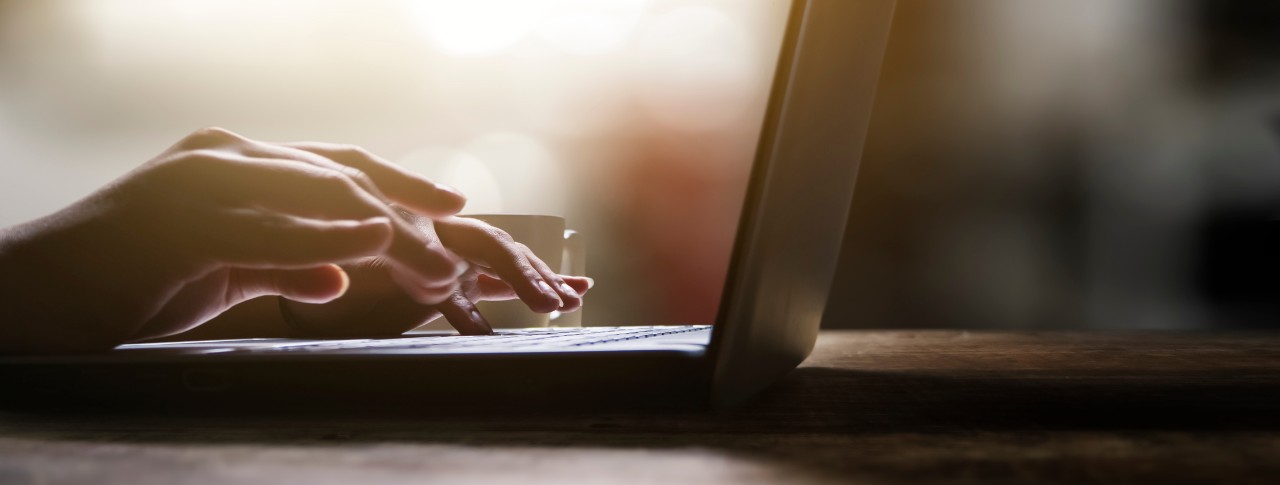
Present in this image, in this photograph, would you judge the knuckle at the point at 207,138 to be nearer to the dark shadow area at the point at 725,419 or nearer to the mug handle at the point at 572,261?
the dark shadow area at the point at 725,419

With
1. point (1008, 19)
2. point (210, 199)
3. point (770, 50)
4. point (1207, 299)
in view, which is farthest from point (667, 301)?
point (210, 199)

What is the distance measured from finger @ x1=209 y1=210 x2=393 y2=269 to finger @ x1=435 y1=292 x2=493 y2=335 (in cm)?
19

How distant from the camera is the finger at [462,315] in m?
0.55

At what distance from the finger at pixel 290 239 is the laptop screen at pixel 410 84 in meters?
1.63

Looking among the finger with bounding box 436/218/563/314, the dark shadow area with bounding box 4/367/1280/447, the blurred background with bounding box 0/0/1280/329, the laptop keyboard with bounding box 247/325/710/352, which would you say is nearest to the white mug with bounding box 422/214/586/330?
the finger with bounding box 436/218/563/314

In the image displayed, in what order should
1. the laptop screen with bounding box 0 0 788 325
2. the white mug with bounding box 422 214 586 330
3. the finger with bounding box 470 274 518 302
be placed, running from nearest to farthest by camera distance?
the finger with bounding box 470 274 518 302
the white mug with bounding box 422 214 586 330
the laptop screen with bounding box 0 0 788 325

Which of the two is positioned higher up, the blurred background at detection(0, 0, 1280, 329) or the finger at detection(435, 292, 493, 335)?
the blurred background at detection(0, 0, 1280, 329)

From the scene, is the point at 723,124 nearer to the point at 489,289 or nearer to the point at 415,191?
the point at 489,289

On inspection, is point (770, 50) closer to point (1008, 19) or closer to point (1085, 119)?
point (1008, 19)

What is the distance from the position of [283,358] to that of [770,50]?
1835 mm

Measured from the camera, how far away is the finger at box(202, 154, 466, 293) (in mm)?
367

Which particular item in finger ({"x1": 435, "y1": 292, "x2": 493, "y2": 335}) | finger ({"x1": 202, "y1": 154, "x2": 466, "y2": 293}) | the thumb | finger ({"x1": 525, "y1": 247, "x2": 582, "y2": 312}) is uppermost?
finger ({"x1": 202, "y1": 154, "x2": 466, "y2": 293})

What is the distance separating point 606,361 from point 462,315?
296 mm

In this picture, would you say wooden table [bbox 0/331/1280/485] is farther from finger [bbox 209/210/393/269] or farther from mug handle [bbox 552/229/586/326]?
mug handle [bbox 552/229/586/326]
